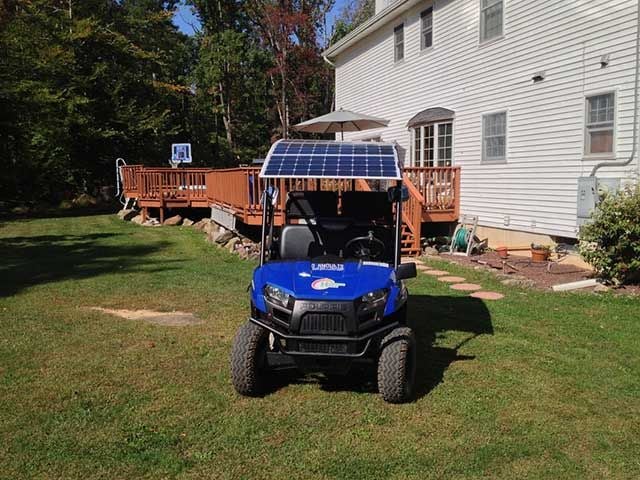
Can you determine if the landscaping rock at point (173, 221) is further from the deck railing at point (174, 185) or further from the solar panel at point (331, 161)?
the solar panel at point (331, 161)

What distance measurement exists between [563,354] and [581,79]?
6237 millimetres

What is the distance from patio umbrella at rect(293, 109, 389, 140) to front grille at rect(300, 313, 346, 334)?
894 centimetres

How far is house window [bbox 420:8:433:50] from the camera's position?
15093 mm

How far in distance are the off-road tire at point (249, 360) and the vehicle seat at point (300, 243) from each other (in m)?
0.97

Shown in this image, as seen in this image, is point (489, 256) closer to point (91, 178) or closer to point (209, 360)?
point (209, 360)

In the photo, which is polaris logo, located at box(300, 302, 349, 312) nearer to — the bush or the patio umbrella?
the bush

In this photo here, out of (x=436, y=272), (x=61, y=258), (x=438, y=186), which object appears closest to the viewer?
(x=436, y=272)

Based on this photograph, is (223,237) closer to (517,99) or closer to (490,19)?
(517,99)

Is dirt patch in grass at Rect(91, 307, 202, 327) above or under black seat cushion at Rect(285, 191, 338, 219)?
under

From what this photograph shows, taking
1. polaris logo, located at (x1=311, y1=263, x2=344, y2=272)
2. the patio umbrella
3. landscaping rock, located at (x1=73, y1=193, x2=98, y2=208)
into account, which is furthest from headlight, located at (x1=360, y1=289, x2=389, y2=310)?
landscaping rock, located at (x1=73, y1=193, x2=98, y2=208)

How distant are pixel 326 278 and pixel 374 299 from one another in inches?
15.8

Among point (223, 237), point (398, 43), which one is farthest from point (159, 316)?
point (398, 43)

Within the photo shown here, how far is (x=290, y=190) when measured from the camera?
11.1 metres

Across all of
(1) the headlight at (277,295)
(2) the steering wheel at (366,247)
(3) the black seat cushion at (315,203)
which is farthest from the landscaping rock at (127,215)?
(1) the headlight at (277,295)
